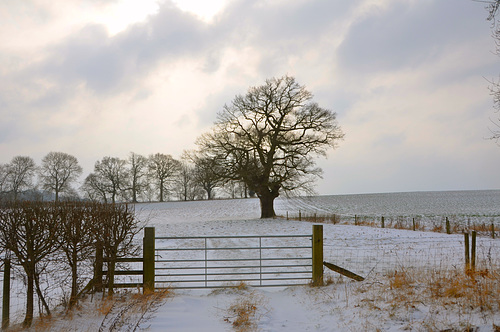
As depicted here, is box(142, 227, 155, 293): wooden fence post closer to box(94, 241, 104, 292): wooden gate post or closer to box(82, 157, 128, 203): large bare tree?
box(94, 241, 104, 292): wooden gate post

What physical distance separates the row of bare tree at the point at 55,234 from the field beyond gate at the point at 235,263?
1725 mm

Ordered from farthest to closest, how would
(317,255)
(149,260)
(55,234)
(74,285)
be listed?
(317,255) → (149,260) → (74,285) → (55,234)

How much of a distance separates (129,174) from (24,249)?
253ft

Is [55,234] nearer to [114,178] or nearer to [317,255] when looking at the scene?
[317,255]

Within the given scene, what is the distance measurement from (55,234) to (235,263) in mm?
8214

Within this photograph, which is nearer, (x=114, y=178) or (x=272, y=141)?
(x=272, y=141)

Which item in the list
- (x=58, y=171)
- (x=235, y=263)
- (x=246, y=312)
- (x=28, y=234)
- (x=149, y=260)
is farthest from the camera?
(x=58, y=171)

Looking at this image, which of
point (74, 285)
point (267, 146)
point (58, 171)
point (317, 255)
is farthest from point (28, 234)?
point (58, 171)

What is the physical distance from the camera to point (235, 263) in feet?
46.5

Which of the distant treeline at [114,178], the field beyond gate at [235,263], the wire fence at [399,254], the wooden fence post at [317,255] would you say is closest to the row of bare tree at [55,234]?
the field beyond gate at [235,263]

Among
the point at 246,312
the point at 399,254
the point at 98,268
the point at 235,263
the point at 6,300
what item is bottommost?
the point at 235,263

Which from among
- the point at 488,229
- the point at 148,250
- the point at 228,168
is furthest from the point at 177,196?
the point at 148,250

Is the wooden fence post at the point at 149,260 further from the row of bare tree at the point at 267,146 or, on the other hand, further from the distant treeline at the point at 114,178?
the distant treeline at the point at 114,178

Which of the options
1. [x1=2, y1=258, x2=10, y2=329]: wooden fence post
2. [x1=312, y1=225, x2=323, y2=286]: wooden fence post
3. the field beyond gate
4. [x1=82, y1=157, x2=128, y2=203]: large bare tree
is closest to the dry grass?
the field beyond gate
